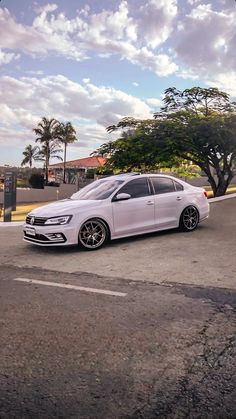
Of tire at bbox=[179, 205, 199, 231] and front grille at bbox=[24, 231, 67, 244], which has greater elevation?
tire at bbox=[179, 205, 199, 231]

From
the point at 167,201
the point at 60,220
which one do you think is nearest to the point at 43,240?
the point at 60,220

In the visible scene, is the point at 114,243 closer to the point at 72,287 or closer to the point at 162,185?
the point at 162,185

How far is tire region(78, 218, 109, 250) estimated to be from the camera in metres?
8.31

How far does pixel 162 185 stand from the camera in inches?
386

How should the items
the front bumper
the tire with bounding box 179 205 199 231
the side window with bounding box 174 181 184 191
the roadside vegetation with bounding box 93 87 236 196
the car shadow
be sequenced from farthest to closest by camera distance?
the roadside vegetation with bounding box 93 87 236 196 < the side window with bounding box 174 181 184 191 < the tire with bounding box 179 205 199 231 < the car shadow < the front bumper

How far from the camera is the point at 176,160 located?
1061 inches

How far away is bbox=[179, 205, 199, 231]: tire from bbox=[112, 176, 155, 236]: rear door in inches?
38.8

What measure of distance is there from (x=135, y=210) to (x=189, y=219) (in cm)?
171

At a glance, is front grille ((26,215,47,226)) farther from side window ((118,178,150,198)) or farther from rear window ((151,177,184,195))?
rear window ((151,177,184,195))

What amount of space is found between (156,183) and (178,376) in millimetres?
6750

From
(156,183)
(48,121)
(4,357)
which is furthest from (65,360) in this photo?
(48,121)

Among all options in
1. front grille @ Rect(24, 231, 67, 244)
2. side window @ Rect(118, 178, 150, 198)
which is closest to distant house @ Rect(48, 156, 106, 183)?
side window @ Rect(118, 178, 150, 198)

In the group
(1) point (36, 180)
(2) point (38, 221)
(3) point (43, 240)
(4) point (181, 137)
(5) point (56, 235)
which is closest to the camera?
(5) point (56, 235)

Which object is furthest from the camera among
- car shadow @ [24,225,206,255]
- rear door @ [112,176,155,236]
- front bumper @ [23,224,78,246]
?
rear door @ [112,176,155,236]
